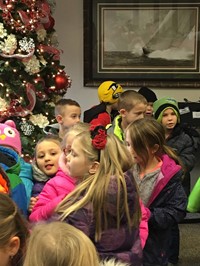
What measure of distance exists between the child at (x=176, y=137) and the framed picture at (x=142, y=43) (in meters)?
1.77

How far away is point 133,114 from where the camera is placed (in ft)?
10.7

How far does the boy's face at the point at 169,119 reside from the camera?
143 inches

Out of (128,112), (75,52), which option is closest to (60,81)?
(75,52)

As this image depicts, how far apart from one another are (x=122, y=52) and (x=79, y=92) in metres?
0.70

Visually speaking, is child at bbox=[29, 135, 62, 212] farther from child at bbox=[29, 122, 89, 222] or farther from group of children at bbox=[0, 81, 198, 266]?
child at bbox=[29, 122, 89, 222]

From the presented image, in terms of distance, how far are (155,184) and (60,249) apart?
4.06 ft

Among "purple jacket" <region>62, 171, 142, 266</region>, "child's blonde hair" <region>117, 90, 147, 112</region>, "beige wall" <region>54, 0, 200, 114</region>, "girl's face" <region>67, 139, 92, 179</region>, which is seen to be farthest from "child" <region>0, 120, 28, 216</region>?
"beige wall" <region>54, 0, 200, 114</region>

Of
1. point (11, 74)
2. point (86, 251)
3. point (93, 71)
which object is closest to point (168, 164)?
point (86, 251)

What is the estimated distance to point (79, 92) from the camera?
568 centimetres

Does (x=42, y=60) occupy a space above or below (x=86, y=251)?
above

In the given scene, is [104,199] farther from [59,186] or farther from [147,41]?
[147,41]

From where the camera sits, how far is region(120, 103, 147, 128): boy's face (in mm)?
3248

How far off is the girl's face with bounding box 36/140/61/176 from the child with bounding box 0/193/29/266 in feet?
2.77

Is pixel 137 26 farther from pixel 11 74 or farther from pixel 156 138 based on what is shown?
pixel 156 138
